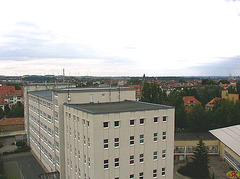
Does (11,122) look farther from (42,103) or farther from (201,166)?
(201,166)

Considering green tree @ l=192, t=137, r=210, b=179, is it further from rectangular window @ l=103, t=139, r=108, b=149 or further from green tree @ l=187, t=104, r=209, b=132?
green tree @ l=187, t=104, r=209, b=132

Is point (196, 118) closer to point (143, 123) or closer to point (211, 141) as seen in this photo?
point (211, 141)

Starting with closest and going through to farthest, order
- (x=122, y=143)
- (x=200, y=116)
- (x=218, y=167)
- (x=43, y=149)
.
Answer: (x=122, y=143), (x=218, y=167), (x=43, y=149), (x=200, y=116)

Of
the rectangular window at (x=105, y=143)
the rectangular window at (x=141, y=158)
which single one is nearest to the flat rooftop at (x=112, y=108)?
the rectangular window at (x=105, y=143)

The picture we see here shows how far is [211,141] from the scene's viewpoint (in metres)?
42.6

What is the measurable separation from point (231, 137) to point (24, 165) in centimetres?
3642

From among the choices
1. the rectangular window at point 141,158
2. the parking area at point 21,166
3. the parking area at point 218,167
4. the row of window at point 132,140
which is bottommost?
the parking area at point 21,166

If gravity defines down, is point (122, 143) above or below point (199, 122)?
above

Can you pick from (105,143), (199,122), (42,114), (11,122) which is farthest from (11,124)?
(105,143)

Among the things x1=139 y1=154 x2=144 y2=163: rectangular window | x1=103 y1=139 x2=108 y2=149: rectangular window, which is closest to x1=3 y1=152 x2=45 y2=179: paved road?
x1=103 y1=139 x2=108 y2=149: rectangular window

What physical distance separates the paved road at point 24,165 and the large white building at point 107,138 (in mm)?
6811

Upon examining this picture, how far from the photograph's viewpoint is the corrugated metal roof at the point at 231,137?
3648 centimetres

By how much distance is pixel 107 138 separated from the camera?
22.3m

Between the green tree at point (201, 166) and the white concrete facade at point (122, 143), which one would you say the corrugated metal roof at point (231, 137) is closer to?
the green tree at point (201, 166)
